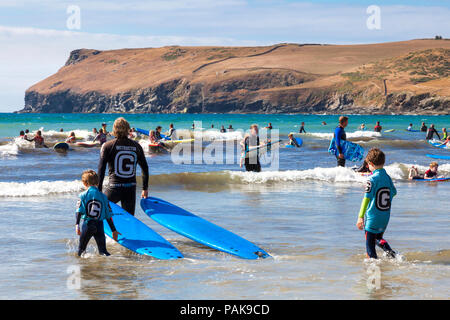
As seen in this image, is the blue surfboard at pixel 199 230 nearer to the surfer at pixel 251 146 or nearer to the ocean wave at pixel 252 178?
the surfer at pixel 251 146

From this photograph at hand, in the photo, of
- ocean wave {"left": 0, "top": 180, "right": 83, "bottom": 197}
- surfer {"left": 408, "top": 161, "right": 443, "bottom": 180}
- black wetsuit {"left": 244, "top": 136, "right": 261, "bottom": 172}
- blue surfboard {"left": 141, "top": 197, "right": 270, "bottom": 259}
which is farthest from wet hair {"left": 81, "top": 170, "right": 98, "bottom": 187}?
surfer {"left": 408, "top": 161, "right": 443, "bottom": 180}

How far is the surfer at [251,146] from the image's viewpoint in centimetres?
1337

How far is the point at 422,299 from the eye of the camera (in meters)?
Result: 5.43

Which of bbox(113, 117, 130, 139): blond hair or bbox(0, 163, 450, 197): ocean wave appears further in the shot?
bbox(0, 163, 450, 197): ocean wave

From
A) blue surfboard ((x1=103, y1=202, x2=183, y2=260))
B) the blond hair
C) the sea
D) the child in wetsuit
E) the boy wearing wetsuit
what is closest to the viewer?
the sea

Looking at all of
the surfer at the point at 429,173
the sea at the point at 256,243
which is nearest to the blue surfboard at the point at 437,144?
the surfer at the point at 429,173

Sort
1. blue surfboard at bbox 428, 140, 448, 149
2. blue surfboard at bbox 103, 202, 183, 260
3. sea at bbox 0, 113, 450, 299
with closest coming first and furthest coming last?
1. sea at bbox 0, 113, 450, 299
2. blue surfboard at bbox 103, 202, 183, 260
3. blue surfboard at bbox 428, 140, 448, 149

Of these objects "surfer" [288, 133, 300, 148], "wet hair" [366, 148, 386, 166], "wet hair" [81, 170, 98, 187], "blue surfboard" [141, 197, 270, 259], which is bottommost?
"blue surfboard" [141, 197, 270, 259]

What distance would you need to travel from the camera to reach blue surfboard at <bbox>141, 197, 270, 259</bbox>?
24.2 ft

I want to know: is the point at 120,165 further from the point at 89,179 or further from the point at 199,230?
the point at 199,230

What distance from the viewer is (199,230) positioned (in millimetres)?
8078

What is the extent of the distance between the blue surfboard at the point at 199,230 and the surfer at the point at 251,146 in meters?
4.94

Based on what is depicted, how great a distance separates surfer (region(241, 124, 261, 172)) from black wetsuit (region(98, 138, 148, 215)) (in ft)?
20.0

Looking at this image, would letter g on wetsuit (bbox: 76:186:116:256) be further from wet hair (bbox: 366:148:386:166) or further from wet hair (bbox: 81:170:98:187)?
wet hair (bbox: 366:148:386:166)
